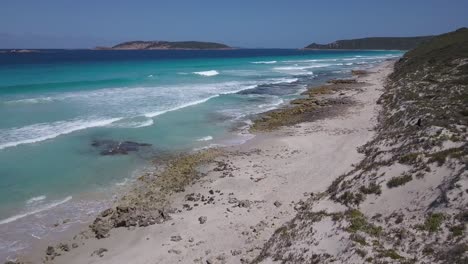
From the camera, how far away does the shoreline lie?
1088 cm

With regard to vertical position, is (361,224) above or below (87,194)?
above

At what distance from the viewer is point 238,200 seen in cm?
1377

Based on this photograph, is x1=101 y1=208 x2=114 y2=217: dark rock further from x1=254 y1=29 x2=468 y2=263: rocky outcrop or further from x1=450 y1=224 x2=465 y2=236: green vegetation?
x1=450 y1=224 x2=465 y2=236: green vegetation

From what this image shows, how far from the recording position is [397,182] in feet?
33.7

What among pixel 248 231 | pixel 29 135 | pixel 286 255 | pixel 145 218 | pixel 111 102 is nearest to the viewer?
pixel 286 255

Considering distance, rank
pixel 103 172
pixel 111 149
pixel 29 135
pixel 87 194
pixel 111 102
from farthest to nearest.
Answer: pixel 111 102
pixel 29 135
pixel 111 149
pixel 103 172
pixel 87 194

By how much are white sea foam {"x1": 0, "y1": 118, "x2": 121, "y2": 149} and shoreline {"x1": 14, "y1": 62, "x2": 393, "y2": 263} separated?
34.3 ft

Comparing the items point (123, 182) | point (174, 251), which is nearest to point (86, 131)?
point (123, 182)

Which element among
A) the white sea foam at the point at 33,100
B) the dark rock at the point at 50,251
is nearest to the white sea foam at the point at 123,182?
the dark rock at the point at 50,251

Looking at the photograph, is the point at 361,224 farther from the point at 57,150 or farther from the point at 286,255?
the point at 57,150

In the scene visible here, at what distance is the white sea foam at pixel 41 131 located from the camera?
21.9 meters

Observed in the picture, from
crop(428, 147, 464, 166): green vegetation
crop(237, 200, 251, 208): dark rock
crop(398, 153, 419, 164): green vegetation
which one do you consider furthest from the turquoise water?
crop(428, 147, 464, 166): green vegetation

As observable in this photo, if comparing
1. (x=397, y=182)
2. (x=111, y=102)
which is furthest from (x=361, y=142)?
(x=111, y=102)

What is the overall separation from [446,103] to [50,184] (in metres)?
18.0
